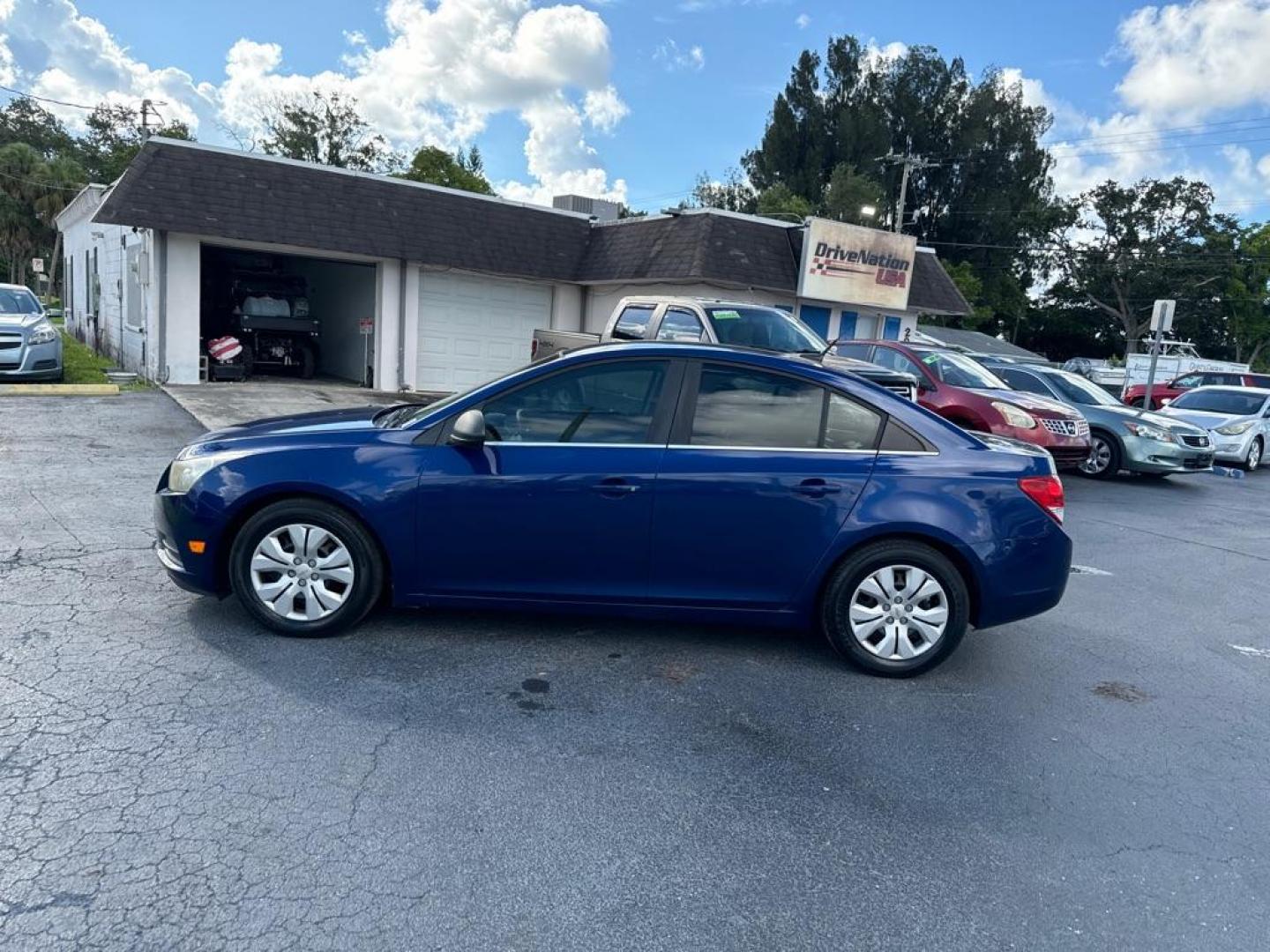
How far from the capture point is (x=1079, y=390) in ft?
42.9

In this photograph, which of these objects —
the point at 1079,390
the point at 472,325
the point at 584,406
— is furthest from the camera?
the point at 472,325

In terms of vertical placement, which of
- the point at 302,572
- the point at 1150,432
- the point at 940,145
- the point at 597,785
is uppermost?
the point at 940,145

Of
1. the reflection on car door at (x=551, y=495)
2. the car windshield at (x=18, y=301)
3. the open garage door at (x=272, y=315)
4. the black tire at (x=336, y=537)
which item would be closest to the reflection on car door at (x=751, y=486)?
the reflection on car door at (x=551, y=495)

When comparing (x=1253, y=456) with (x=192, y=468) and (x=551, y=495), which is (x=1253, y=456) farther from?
(x=192, y=468)

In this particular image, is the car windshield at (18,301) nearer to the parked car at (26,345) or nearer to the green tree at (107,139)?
the parked car at (26,345)

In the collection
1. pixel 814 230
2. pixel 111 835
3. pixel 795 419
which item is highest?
pixel 814 230

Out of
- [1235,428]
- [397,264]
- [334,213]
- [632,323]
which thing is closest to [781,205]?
[397,264]

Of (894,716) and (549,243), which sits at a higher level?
(549,243)

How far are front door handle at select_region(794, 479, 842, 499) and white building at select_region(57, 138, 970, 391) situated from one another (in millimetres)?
12641

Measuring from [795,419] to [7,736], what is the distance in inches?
145

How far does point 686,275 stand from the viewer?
16.6m

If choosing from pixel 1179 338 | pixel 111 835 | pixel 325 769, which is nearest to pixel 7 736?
pixel 111 835

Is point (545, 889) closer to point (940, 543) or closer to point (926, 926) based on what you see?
point (926, 926)

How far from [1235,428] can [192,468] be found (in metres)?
16.6
